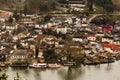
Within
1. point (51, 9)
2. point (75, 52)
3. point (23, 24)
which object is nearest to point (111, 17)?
point (51, 9)

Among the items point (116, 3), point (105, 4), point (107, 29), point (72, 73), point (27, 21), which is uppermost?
point (105, 4)

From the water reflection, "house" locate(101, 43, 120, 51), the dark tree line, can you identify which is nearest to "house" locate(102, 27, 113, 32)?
"house" locate(101, 43, 120, 51)

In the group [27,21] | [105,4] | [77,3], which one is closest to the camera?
[27,21]

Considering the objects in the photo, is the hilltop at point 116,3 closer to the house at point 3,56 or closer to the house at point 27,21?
the house at point 27,21

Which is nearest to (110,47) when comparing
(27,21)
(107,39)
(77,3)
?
(107,39)

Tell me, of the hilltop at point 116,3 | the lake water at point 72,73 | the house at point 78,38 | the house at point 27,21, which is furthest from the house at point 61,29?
the hilltop at point 116,3

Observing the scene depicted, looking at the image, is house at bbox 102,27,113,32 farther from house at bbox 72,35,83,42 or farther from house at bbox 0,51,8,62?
house at bbox 0,51,8,62

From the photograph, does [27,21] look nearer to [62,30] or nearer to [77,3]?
[62,30]
